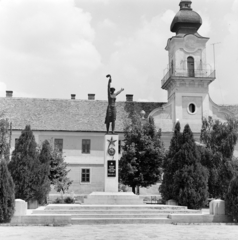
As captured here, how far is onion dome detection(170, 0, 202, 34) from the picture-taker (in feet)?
122

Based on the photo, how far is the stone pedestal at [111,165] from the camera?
64.4ft

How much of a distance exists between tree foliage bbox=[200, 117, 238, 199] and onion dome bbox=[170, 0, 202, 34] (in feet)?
44.4

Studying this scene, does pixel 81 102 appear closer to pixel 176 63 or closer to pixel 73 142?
pixel 73 142

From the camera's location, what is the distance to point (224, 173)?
24.9m

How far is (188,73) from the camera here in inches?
1441

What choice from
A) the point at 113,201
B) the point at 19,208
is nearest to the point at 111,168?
the point at 113,201

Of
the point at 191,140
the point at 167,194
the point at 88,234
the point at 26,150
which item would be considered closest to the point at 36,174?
the point at 26,150

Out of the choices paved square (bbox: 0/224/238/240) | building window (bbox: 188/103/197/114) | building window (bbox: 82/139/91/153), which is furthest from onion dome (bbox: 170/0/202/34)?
paved square (bbox: 0/224/238/240)

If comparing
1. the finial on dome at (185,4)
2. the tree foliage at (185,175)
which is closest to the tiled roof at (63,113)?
the finial on dome at (185,4)

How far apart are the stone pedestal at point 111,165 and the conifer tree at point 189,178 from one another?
3.54m

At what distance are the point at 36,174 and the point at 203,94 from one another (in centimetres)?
1945

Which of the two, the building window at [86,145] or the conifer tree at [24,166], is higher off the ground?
the building window at [86,145]

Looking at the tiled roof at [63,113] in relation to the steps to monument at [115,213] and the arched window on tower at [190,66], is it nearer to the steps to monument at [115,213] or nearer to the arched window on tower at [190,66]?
the arched window on tower at [190,66]

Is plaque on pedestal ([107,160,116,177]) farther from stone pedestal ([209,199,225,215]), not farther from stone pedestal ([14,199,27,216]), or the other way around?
stone pedestal ([209,199,225,215])
